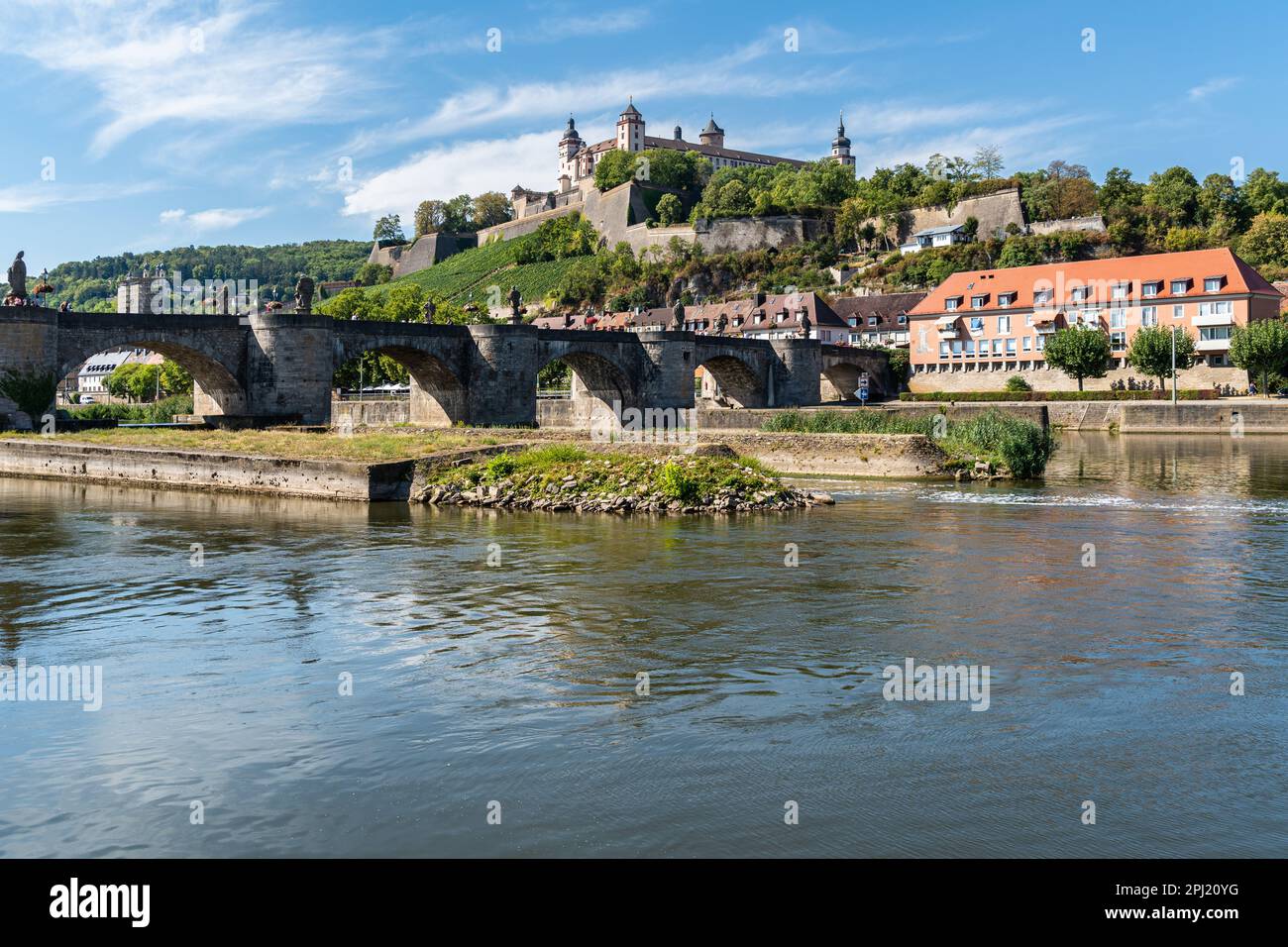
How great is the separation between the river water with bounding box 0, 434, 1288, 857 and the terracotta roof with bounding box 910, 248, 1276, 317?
61.3 metres

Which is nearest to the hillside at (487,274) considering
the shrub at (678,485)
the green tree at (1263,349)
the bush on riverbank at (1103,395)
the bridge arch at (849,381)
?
the bridge arch at (849,381)

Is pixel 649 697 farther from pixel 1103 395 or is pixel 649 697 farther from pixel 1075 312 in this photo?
pixel 1075 312

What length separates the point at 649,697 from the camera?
1178cm

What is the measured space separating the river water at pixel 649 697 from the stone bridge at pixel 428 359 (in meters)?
24.7

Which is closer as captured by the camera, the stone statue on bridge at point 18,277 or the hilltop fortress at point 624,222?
the stone statue on bridge at point 18,277

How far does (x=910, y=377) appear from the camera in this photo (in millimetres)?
92062

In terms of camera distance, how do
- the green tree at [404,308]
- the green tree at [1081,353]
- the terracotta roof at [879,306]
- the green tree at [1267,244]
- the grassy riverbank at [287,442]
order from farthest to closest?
the terracotta roof at [879,306], the green tree at [404,308], the green tree at [1267,244], the green tree at [1081,353], the grassy riverbank at [287,442]

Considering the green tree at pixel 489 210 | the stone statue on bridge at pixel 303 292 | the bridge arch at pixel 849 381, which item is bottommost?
the bridge arch at pixel 849 381

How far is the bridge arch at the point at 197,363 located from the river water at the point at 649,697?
24.7 meters

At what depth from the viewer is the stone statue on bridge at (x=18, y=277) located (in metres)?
46.0

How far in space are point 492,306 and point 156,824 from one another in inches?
5162

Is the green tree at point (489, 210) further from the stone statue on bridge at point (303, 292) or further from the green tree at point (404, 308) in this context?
the stone statue on bridge at point (303, 292)

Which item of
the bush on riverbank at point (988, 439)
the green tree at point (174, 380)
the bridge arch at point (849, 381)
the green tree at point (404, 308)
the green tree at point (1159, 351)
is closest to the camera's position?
the bush on riverbank at point (988, 439)

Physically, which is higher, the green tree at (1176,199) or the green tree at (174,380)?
the green tree at (1176,199)
